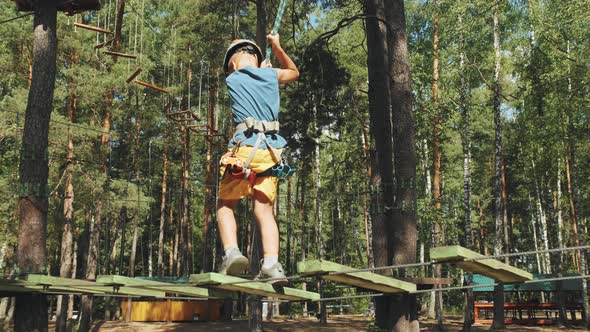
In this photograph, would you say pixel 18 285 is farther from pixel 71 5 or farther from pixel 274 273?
pixel 71 5

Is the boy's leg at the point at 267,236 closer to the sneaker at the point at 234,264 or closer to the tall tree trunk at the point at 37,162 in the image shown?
the sneaker at the point at 234,264

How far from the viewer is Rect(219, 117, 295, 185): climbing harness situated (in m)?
4.28

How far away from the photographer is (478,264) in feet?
12.9

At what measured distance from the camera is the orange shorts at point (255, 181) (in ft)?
14.3

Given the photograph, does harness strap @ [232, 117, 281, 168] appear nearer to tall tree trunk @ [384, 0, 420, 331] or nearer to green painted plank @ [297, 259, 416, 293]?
green painted plank @ [297, 259, 416, 293]

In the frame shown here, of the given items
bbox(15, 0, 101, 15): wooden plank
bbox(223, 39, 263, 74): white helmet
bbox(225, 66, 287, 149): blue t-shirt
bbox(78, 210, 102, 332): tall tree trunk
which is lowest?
bbox(78, 210, 102, 332): tall tree trunk

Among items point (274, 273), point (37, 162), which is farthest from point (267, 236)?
point (37, 162)

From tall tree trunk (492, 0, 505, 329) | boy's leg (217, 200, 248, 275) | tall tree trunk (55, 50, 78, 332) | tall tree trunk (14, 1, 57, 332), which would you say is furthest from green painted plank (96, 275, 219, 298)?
tall tree trunk (492, 0, 505, 329)

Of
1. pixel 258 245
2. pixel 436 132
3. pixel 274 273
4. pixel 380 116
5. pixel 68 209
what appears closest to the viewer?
pixel 274 273

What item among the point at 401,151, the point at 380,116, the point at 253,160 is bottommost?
the point at 253,160

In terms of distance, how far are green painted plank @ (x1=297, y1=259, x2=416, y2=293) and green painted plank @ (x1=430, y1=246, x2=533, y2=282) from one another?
0.60 meters

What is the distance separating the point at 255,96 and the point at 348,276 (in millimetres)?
1568

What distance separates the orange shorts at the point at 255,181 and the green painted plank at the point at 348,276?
78 cm

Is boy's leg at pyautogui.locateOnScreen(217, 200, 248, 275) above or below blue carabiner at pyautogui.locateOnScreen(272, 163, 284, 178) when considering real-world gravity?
below
